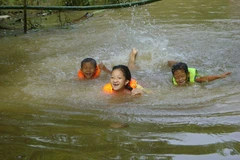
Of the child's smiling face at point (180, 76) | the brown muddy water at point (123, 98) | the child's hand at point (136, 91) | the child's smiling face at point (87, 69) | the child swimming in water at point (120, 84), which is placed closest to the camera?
the brown muddy water at point (123, 98)

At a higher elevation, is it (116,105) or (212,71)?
(212,71)

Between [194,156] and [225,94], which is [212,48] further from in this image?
[194,156]

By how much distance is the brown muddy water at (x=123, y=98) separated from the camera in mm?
2623

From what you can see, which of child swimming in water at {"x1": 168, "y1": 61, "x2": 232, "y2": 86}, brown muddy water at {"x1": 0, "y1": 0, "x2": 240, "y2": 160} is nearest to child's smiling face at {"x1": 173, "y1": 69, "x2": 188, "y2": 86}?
child swimming in water at {"x1": 168, "y1": 61, "x2": 232, "y2": 86}

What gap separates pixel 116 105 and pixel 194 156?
1828 mm

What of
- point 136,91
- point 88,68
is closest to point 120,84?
point 136,91

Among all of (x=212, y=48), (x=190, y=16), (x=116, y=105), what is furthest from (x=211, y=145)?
(x=190, y=16)

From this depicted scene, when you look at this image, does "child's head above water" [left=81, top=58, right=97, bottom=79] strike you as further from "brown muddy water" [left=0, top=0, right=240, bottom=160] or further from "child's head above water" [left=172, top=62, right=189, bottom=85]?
"child's head above water" [left=172, top=62, right=189, bottom=85]

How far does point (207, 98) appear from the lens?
415cm

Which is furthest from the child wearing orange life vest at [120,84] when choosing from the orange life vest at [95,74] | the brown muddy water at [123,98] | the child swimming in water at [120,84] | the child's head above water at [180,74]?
the orange life vest at [95,74]

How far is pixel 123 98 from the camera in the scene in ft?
15.2

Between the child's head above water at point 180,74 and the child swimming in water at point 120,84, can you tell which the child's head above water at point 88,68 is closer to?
the child swimming in water at point 120,84

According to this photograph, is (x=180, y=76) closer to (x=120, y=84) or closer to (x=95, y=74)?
(x=120, y=84)

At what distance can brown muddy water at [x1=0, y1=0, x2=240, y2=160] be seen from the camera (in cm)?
262
